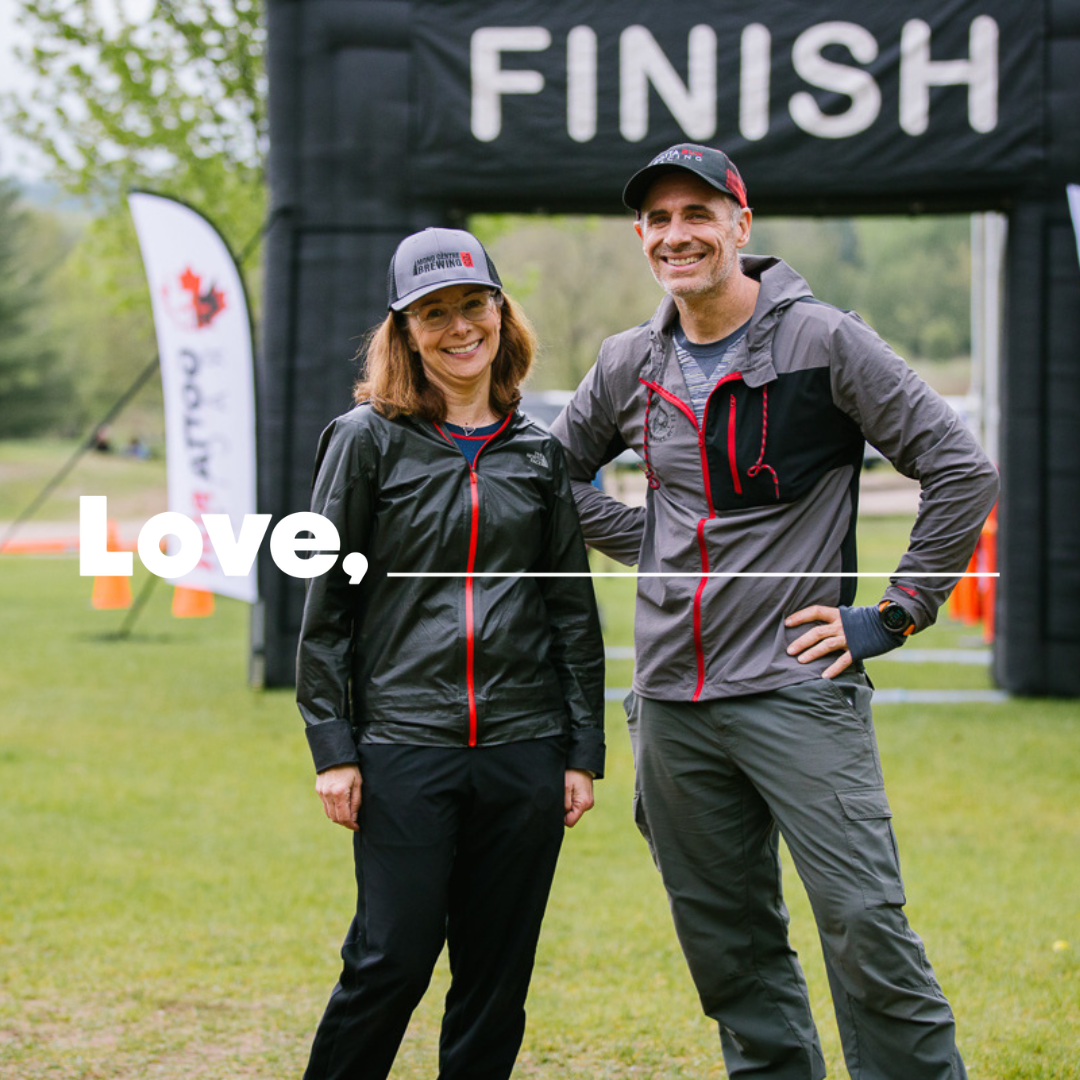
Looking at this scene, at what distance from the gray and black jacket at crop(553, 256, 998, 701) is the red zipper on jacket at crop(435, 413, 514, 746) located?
419 mm

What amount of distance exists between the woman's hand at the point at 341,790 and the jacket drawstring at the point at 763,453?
3.38 feet

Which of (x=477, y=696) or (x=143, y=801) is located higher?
(x=477, y=696)

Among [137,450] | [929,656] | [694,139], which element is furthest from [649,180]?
[137,450]

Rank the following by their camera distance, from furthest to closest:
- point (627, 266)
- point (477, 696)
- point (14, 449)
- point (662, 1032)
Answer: point (14, 449) < point (627, 266) < point (662, 1032) < point (477, 696)

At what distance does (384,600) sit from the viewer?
296 cm

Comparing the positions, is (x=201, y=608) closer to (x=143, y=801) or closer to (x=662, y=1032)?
(x=143, y=801)

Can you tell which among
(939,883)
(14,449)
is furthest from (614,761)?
(14,449)

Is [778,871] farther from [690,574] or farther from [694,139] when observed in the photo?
[694,139]

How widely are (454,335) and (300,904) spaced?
301cm

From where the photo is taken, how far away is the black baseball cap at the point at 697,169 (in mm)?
3006

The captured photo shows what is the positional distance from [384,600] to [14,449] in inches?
2065

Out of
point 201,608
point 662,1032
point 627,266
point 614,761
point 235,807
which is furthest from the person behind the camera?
point 627,266

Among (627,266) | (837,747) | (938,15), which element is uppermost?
(627,266)

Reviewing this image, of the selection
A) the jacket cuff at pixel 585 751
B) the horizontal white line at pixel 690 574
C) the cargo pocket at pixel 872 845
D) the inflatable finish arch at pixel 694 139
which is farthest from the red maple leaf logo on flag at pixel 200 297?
the cargo pocket at pixel 872 845
